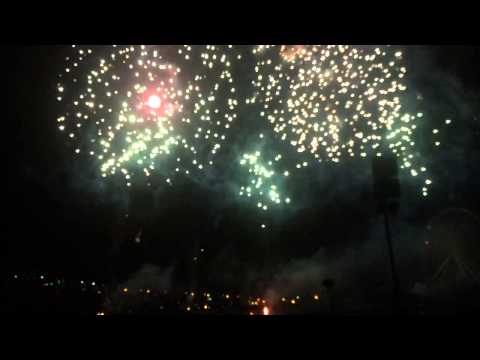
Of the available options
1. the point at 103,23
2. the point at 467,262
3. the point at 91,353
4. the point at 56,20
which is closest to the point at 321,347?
the point at 91,353

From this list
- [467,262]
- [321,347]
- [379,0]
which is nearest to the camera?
[321,347]

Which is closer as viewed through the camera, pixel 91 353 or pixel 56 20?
pixel 91 353

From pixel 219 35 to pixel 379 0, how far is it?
874mm

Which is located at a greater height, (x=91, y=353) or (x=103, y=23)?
(x=103, y=23)

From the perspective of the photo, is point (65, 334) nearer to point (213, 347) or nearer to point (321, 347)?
point (213, 347)

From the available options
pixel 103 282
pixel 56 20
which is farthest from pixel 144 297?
pixel 56 20

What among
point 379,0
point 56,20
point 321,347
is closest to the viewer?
point 321,347

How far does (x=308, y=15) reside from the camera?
6.16 ft

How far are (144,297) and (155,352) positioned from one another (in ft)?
82.0

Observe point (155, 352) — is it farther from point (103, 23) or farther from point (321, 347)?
point (103, 23)

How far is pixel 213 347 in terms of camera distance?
1.25 meters

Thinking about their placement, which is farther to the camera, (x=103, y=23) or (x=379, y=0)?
(x=103, y=23)

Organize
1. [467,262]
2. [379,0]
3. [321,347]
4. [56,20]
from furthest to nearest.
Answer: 1. [467,262]
2. [56,20]
3. [379,0]
4. [321,347]

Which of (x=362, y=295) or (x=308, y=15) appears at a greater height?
(x=308, y=15)
